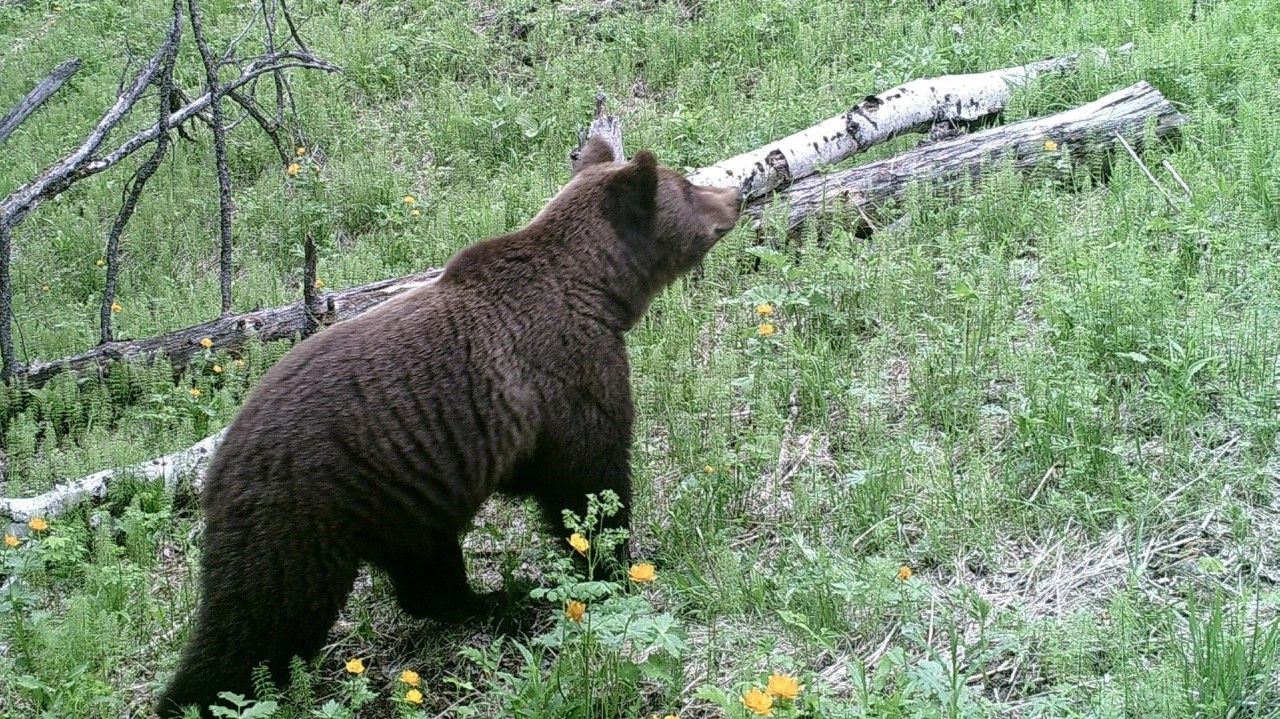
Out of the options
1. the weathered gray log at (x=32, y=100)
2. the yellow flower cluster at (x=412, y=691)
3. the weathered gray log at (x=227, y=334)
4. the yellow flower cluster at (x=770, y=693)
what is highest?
the weathered gray log at (x=32, y=100)

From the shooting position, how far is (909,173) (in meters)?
7.66

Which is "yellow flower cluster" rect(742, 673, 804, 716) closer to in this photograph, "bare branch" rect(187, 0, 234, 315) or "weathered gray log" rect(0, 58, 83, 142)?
"bare branch" rect(187, 0, 234, 315)

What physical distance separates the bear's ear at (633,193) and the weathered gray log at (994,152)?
236cm

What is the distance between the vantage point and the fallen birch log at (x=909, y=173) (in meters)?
7.50

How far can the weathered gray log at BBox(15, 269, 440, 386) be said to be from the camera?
7.49 meters

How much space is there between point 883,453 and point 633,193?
1.65 metres

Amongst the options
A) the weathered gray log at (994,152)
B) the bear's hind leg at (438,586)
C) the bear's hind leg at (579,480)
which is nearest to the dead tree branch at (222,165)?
the weathered gray log at (994,152)

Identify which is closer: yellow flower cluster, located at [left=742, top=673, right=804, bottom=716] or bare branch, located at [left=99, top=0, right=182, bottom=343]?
yellow flower cluster, located at [left=742, top=673, right=804, bottom=716]

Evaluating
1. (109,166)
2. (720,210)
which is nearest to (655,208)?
(720,210)

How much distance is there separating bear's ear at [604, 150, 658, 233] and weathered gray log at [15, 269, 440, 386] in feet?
8.48

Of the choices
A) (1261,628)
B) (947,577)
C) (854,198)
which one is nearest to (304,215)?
(854,198)

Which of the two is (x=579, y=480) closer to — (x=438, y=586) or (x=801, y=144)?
(x=438, y=586)

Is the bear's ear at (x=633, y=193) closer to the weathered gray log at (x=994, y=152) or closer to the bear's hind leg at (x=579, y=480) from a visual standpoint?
the bear's hind leg at (x=579, y=480)

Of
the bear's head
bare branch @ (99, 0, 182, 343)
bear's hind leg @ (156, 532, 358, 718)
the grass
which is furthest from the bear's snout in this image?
bare branch @ (99, 0, 182, 343)
